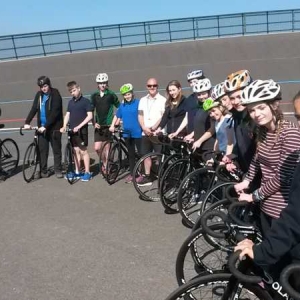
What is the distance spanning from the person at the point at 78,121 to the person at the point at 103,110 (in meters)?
0.23

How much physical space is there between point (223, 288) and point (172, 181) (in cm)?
366

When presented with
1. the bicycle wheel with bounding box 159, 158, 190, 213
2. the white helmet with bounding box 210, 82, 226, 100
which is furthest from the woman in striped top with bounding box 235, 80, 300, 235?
the bicycle wheel with bounding box 159, 158, 190, 213

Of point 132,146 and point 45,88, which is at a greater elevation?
point 45,88

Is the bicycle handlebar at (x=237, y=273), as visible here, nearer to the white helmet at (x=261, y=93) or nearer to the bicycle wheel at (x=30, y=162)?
the white helmet at (x=261, y=93)

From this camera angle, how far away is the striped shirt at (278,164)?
3.03 metres

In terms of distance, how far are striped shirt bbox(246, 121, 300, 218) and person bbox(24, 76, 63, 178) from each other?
5.58 meters

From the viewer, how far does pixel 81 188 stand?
7.59m

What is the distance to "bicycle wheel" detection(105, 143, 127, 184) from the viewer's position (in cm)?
778

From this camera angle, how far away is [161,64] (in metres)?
24.0

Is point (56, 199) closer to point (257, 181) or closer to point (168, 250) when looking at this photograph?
A: point (168, 250)

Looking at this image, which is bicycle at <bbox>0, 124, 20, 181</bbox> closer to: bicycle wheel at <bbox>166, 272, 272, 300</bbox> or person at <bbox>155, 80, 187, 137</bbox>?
person at <bbox>155, 80, 187, 137</bbox>

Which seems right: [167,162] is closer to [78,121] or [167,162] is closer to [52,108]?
[78,121]

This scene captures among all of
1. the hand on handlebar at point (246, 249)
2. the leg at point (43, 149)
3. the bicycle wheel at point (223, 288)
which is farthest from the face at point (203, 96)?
the leg at point (43, 149)

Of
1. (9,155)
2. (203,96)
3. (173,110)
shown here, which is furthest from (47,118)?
(203,96)
